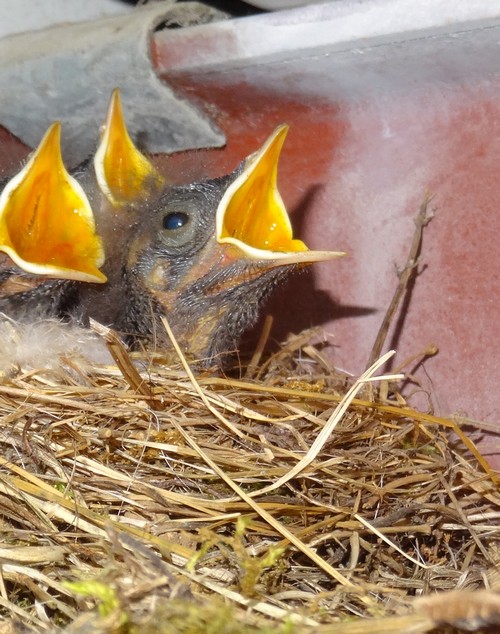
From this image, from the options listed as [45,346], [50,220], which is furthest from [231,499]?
[50,220]

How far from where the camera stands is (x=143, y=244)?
1.58 metres

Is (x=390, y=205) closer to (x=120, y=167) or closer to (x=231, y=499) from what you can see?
(x=120, y=167)

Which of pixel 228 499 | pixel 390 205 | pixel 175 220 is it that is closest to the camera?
pixel 228 499

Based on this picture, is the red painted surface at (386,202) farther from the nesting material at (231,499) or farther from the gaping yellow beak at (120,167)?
the nesting material at (231,499)

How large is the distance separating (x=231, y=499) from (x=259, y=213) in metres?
0.56

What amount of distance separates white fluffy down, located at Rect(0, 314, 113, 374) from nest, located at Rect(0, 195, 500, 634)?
0.02 metres

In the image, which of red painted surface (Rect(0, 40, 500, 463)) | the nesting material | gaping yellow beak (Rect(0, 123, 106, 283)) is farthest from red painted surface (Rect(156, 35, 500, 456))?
gaping yellow beak (Rect(0, 123, 106, 283))

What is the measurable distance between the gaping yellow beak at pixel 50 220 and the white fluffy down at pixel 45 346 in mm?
134

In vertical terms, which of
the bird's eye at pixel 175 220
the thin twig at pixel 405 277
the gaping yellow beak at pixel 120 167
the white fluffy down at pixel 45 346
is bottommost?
the thin twig at pixel 405 277

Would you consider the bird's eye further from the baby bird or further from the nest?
the nest

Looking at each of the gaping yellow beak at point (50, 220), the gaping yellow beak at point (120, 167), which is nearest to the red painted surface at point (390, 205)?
the gaping yellow beak at point (120, 167)

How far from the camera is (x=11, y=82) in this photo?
67.0 inches

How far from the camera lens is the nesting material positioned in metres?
1.00

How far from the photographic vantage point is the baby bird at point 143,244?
4.49 ft
